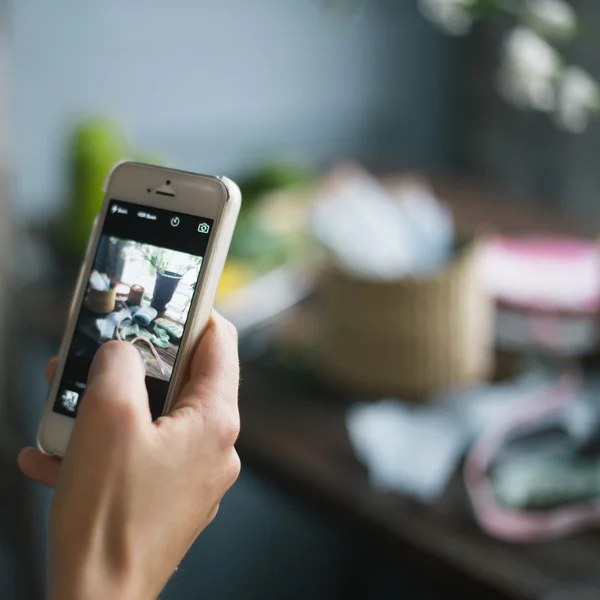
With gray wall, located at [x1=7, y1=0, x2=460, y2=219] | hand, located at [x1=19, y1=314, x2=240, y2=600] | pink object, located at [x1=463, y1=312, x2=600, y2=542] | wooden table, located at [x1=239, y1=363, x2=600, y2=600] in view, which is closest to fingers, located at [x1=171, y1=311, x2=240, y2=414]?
hand, located at [x1=19, y1=314, x2=240, y2=600]

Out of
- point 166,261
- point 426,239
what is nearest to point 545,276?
point 426,239

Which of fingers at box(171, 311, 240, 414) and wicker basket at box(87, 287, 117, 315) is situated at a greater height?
fingers at box(171, 311, 240, 414)

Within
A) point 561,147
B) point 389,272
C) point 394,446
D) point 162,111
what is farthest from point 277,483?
point 561,147

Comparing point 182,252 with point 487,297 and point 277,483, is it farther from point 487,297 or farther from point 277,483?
point 487,297

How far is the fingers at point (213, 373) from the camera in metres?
0.26

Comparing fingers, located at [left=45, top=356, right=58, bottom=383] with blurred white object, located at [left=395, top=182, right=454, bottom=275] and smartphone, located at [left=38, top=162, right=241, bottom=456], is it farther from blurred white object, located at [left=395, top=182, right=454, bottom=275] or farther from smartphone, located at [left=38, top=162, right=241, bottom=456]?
blurred white object, located at [left=395, top=182, right=454, bottom=275]

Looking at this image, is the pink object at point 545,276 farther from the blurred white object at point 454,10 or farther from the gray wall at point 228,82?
A: the gray wall at point 228,82

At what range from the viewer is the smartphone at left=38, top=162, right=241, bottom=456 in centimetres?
30

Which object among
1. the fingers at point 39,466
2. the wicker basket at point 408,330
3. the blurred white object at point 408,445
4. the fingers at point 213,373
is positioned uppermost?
the fingers at point 213,373

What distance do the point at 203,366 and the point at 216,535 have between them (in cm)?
79

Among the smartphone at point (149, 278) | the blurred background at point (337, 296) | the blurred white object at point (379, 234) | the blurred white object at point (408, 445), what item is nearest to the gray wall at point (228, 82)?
the blurred background at point (337, 296)

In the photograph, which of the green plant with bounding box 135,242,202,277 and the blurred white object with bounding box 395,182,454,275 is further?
the blurred white object with bounding box 395,182,454,275

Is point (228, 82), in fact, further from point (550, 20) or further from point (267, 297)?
point (550, 20)

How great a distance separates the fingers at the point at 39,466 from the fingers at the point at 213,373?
9 cm
